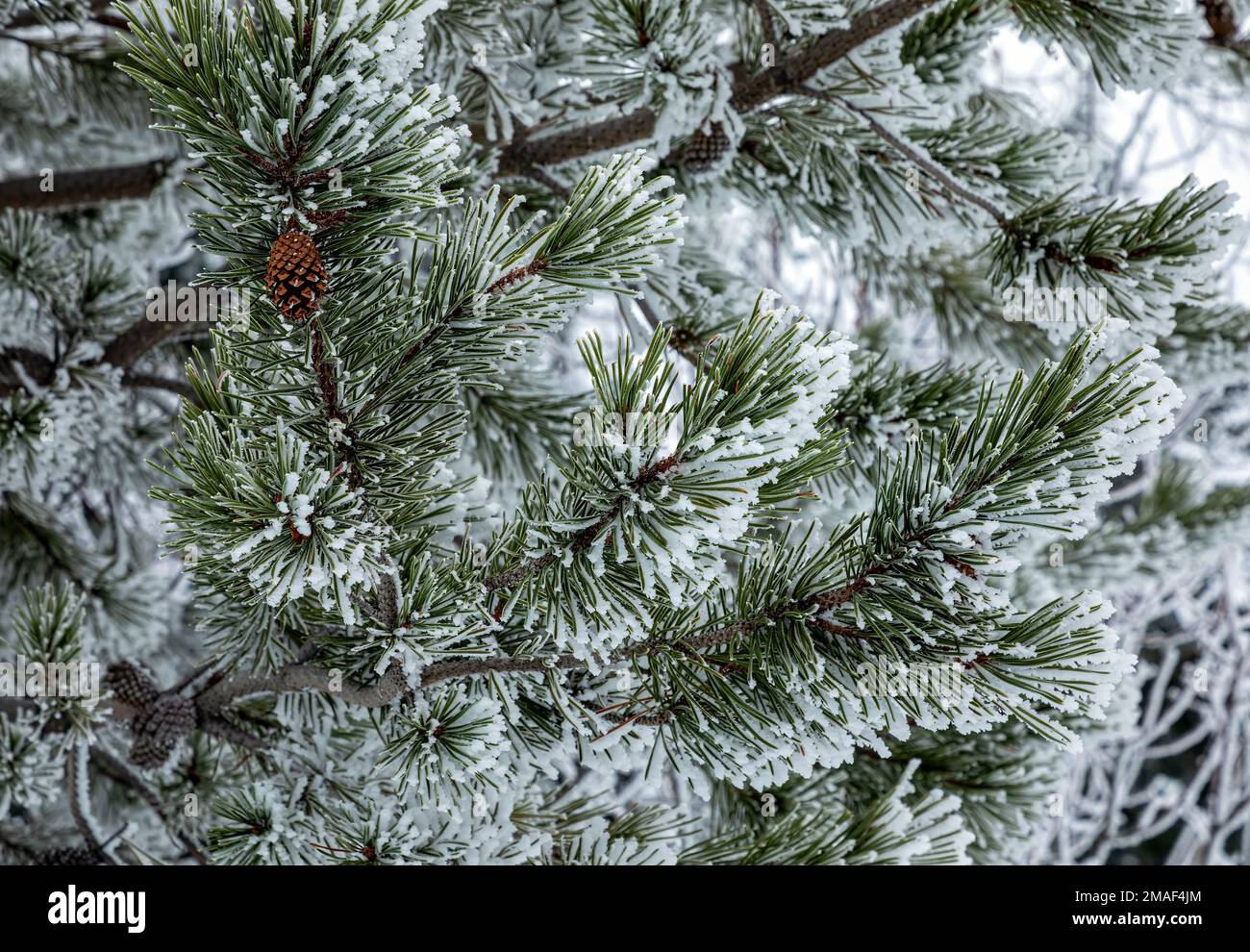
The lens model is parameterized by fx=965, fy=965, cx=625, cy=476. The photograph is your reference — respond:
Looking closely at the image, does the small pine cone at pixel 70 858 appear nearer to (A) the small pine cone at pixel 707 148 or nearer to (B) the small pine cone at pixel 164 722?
(B) the small pine cone at pixel 164 722

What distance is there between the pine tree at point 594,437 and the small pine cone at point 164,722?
21 millimetres

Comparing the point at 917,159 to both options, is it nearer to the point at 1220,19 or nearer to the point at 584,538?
the point at 1220,19

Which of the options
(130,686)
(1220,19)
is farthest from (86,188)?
(1220,19)

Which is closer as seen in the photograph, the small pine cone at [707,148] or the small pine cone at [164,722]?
the small pine cone at [164,722]

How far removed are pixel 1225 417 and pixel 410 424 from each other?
6.16m

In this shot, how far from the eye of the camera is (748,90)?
146 cm

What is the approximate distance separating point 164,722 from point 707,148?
3.78 feet

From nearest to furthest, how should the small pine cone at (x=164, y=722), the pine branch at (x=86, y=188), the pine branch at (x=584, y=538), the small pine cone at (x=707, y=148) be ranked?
the pine branch at (x=584, y=538) → the small pine cone at (x=164, y=722) → the small pine cone at (x=707, y=148) → the pine branch at (x=86, y=188)

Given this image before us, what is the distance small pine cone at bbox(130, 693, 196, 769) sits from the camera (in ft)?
4.24

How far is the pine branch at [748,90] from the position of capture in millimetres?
1315

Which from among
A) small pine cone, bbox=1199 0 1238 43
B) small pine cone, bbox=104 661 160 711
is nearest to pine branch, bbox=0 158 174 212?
small pine cone, bbox=104 661 160 711

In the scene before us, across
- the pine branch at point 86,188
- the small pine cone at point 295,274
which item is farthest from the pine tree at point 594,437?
the pine branch at point 86,188

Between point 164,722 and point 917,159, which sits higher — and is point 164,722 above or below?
below
